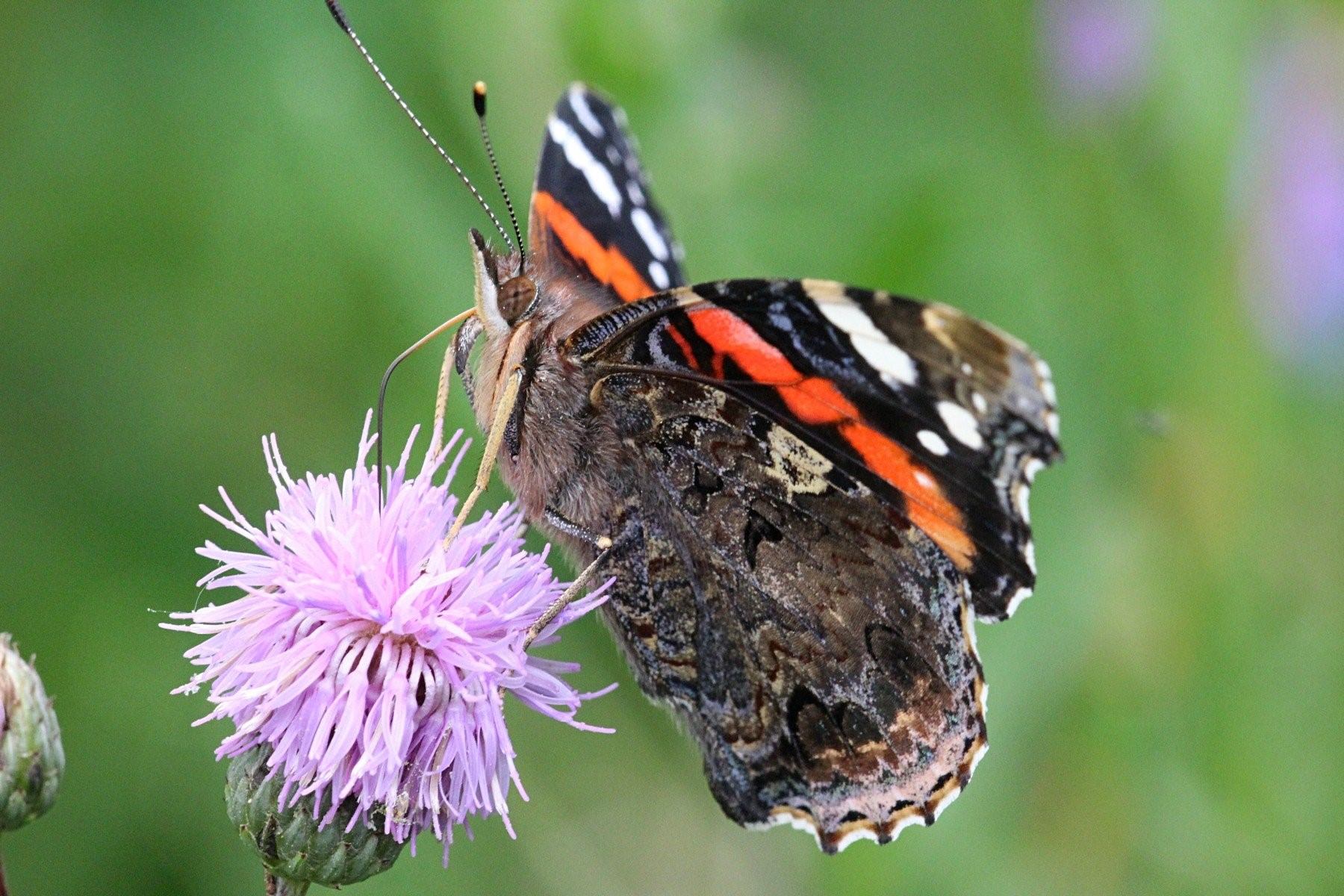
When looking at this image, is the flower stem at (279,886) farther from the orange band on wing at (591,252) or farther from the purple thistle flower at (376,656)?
the orange band on wing at (591,252)

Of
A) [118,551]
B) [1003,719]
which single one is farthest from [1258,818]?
[118,551]

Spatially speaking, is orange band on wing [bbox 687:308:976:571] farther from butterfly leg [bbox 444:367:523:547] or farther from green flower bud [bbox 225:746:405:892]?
green flower bud [bbox 225:746:405:892]

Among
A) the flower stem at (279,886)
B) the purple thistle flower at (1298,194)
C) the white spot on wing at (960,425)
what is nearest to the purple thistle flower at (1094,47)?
the purple thistle flower at (1298,194)

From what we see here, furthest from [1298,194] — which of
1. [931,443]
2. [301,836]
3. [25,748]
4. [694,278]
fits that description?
[25,748]

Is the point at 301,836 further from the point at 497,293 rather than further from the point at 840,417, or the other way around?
the point at 840,417

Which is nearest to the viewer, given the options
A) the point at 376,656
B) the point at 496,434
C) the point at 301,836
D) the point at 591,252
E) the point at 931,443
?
the point at 301,836
